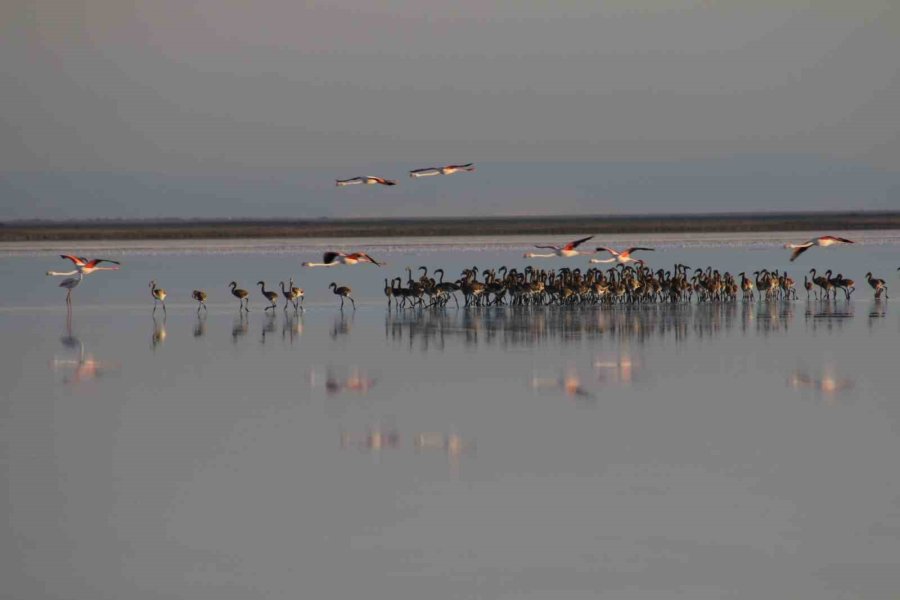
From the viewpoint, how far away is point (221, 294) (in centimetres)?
2334

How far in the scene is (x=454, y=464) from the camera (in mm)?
8570

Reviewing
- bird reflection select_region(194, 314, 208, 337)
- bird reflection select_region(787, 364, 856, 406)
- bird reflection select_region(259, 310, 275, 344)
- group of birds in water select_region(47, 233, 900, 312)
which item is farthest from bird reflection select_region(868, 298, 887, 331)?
bird reflection select_region(194, 314, 208, 337)

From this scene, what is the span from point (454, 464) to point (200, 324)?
33.0ft

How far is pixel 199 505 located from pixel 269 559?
42.3 inches

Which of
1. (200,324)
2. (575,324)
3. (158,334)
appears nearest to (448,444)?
(158,334)

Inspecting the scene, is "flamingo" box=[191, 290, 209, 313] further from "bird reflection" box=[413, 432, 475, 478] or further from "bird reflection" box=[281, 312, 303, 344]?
"bird reflection" box=[413, 432, 475, 478]

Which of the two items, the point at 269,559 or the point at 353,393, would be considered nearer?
the point at 269,559

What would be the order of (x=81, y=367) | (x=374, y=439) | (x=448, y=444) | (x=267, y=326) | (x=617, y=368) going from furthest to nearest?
(x=267, y=326) → (x=81, y=367) → (x=617, y=368) → (x=374, y=439) → (x=448, y=444)

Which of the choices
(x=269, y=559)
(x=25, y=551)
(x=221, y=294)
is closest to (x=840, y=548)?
(x=269, y=559)

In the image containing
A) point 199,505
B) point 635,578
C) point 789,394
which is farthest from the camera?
point 789,394

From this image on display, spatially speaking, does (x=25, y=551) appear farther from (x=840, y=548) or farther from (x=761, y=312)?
(x=761, y=312)

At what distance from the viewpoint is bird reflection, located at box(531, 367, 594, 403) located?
11.1m

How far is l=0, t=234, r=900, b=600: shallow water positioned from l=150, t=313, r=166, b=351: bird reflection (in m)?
0.23

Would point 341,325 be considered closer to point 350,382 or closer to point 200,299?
point 200,299
